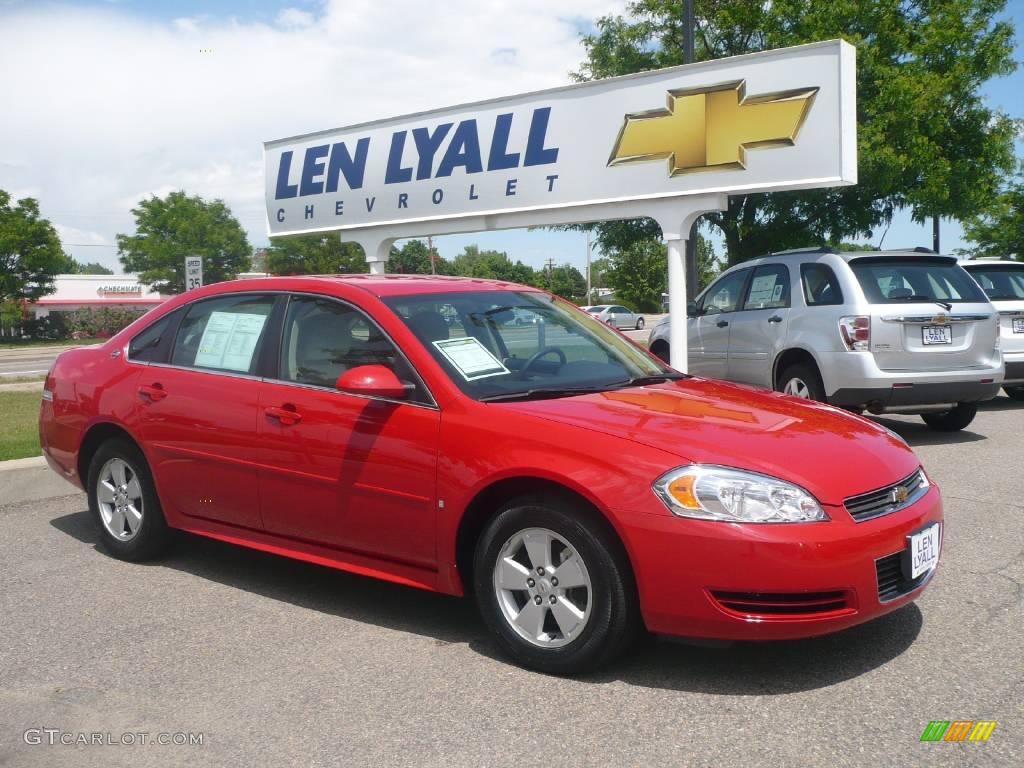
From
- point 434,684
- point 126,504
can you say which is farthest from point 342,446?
point 126,504

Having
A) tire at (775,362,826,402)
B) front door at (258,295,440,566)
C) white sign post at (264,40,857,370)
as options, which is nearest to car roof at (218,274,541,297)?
front door at (258,295,440,566)

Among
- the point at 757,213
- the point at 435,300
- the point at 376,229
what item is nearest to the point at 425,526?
the point at 435,300

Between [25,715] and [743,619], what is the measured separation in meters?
2.59

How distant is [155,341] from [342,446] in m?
1.80

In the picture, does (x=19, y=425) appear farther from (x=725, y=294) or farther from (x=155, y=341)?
(x=725, y=294)

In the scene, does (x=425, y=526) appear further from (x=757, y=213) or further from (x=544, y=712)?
(x=757, y=213)

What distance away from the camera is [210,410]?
5.21 metres

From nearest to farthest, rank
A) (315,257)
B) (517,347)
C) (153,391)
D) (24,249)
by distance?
(517,347) → (153,391) → (24,249) → (315,257)

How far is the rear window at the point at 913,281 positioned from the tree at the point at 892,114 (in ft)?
34.7

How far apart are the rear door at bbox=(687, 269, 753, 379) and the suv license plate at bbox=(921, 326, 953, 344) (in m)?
2.06

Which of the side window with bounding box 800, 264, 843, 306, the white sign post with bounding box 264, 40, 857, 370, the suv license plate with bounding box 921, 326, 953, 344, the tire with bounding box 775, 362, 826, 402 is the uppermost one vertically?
the white sign post with bounding box 264, 40, 857, 370

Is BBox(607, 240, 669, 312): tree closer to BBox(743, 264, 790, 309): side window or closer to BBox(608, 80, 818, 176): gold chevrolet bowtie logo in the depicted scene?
BBox(608, 80, 818, 176): gold chevrolet bowtie logo

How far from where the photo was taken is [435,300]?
501 cm

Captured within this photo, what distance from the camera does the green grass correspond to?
864cm
